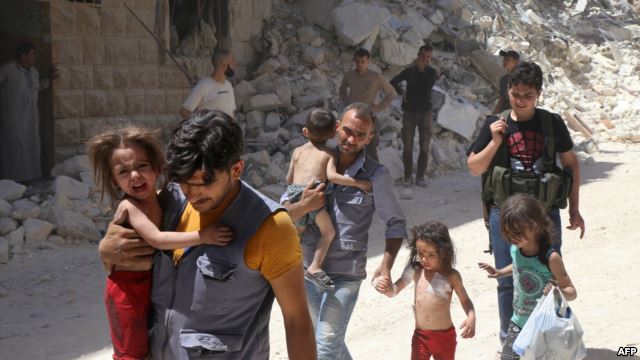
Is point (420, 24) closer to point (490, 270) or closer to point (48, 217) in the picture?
point (48, 217)

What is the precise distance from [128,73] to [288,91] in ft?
9.27

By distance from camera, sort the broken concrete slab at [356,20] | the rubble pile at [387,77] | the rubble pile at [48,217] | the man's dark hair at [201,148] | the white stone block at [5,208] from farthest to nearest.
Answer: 1. the broken concrete slab at [356,20]
2. the rubble pile at [387,77]
3. the white stone block at [5,208]
4. the rubble pile at [48,217]
5. the man's dark hair at [201,148]

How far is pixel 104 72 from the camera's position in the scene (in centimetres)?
1026

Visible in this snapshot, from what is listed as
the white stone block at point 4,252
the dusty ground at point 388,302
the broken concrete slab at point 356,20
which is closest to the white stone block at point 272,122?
the broken concrete slab at point 356,20

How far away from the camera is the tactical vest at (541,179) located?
4.49 meters

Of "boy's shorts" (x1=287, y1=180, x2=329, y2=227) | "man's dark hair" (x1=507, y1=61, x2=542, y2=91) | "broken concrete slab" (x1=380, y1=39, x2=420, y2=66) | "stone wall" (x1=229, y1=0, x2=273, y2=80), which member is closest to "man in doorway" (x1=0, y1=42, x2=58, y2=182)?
"stone wall" (x1=229, y1=0, x2=273, y2=80)

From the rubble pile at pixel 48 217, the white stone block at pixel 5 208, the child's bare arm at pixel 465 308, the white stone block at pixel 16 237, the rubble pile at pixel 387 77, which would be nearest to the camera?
the child's bare arm at pixel 465 308

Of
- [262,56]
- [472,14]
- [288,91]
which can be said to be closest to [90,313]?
[288,91]

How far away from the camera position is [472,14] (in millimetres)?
18469

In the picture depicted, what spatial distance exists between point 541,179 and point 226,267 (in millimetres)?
2638

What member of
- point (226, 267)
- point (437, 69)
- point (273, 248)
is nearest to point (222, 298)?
point (226, 267)

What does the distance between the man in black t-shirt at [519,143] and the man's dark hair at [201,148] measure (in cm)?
246

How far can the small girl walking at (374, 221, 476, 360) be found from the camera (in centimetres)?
409

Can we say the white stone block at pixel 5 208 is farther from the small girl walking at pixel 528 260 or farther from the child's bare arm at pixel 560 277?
the child's bare arm at pixel 560 277
